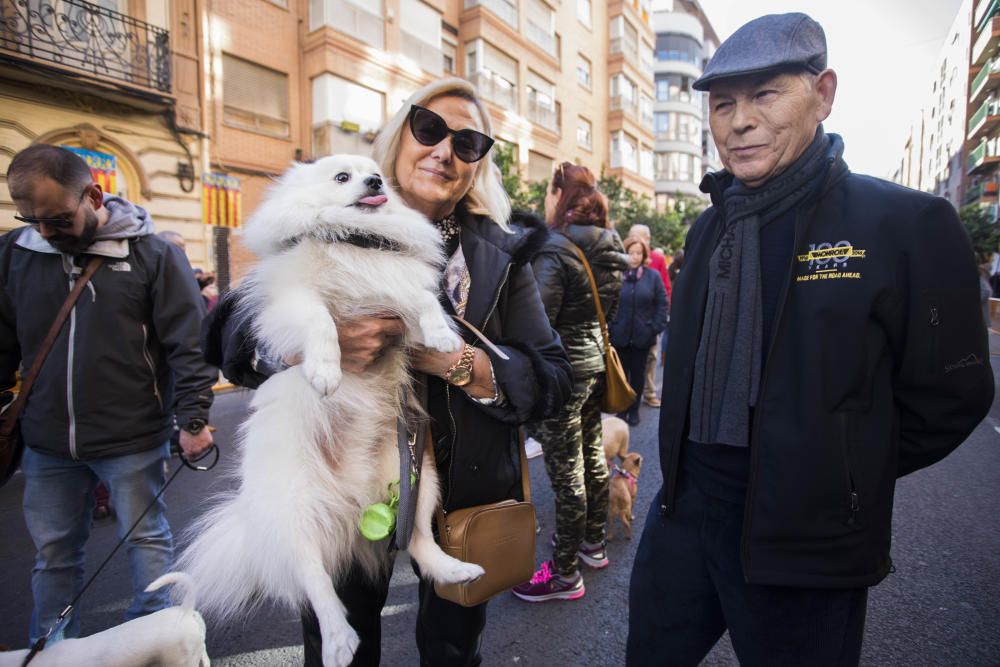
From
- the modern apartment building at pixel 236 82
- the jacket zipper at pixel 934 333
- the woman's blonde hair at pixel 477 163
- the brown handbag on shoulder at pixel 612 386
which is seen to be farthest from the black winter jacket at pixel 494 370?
the modern apartment building at pixel 236 82

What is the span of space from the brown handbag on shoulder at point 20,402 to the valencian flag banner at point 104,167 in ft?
32.7

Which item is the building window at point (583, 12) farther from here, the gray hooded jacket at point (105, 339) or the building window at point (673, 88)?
the gray hooded jacket at point (105, 339)

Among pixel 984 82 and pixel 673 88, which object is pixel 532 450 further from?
pixel 673 88

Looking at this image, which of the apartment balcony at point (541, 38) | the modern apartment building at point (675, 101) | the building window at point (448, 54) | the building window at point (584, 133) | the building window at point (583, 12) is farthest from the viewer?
the modern apartment building at point (675, 101)

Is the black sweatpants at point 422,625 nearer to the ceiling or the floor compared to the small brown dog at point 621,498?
nearer to the ceiling

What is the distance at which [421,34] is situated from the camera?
54.8 feet

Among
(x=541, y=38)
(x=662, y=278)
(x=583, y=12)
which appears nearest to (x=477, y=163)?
(x=662, y=278)

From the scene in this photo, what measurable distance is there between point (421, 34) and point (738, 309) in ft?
60.4

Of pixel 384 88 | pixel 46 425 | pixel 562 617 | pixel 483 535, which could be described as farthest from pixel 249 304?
pixel 384 88

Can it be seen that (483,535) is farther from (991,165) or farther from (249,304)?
(991,165)

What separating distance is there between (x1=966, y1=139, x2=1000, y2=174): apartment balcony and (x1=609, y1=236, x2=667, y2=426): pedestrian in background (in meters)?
36.0

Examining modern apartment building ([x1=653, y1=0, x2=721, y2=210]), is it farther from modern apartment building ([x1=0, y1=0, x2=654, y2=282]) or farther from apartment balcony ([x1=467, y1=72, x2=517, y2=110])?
apartment balcony ([x1=467, y1=72, x2=517, y2=110])

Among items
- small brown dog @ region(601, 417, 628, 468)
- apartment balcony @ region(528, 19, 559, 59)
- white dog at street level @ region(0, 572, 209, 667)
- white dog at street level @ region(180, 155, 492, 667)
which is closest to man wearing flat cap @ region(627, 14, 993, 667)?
white dog at street level @ region(180, 155, 492, 667)

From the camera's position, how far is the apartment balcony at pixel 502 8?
18531 millimetres
